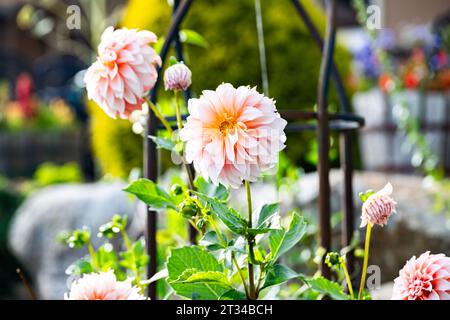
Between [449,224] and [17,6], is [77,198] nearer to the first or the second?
[449,224]

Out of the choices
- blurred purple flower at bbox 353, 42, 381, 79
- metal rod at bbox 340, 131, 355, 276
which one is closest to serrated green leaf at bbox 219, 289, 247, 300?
metal rod at bbox 340, 131, 355, 276

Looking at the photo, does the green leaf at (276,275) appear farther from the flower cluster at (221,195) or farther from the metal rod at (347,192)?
the metal rod at (347,192)

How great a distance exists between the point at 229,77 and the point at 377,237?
110cm

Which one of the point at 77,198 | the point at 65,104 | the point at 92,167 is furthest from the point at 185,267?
the point at 65,104

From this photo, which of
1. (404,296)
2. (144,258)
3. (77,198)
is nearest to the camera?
(404,296)

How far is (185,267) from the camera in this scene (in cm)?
91

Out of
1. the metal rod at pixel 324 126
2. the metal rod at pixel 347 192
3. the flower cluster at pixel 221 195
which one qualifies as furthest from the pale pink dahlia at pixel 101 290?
the metal rod at pixel 347 192

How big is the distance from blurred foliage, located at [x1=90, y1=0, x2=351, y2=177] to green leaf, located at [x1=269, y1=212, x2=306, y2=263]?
→ 7.64ft

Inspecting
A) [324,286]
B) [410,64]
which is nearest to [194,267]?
[324,286]

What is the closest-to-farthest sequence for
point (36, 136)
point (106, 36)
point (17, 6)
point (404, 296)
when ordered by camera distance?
point (404, 296) → point (106, 36) → point (36, 136) → point (17, 6)

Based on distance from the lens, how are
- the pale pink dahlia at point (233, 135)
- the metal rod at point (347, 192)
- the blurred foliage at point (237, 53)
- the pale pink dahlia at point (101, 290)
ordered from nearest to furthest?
the pale pink dahlia at point (233, 135), the pale pink dahlia at point (101, 290), the metal rod at point (347, 192), the blurred foliage at point (237, 53)

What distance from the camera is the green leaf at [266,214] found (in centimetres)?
89

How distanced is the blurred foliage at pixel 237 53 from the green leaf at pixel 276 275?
7.74 ft

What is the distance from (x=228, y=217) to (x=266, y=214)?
0.22 ft
